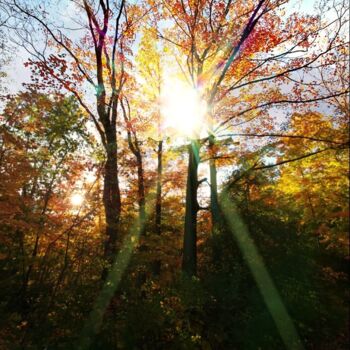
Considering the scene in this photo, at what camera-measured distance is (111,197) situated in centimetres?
1080

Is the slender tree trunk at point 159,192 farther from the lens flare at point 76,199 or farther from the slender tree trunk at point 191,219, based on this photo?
the lens flare at point 76,199

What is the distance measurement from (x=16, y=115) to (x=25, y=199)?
2.66m

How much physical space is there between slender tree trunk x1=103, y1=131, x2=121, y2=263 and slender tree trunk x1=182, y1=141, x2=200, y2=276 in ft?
7.81

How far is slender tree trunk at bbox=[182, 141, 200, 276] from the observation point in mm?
9844

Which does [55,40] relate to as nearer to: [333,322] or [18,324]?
[18,324]

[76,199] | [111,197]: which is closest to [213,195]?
[111,197]

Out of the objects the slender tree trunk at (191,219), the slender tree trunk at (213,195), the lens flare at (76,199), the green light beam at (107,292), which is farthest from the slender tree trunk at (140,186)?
the lens flare at (76,199)

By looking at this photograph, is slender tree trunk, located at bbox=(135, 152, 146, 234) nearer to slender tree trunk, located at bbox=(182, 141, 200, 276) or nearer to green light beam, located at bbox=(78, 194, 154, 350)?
green light beam, located at bbox=(78, 194, 154, 350)

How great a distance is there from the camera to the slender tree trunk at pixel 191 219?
9844 mm

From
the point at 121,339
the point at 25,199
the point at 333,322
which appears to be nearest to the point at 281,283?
the point at 333,322

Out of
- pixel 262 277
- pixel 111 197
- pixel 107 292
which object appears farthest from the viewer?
pixel 111 197

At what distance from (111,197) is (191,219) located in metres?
2.93

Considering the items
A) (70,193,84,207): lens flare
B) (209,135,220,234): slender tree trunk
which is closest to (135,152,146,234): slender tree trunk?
(209,135,220,234): slender tree trunk

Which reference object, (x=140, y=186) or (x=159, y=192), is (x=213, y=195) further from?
(x=140, y=186)
